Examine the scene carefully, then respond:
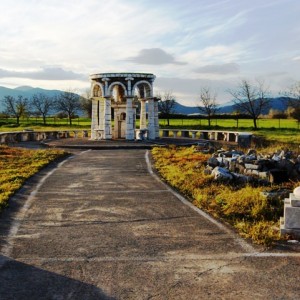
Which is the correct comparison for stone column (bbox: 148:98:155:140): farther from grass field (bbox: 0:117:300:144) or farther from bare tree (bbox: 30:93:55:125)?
bare tree (bbox: 30:93:55:125)

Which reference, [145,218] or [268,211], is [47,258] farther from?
[268,211]

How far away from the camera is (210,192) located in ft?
40.0

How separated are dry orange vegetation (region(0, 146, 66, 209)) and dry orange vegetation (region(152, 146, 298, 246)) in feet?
16.1

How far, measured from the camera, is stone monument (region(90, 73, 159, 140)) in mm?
31969

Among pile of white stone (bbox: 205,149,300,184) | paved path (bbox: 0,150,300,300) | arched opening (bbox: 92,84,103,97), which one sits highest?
arched opening (bbox: 92,84,103,97)

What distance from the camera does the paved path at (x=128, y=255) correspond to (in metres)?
5.95

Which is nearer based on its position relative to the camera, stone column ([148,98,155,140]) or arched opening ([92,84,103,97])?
arched opening ([92,84,103,97])

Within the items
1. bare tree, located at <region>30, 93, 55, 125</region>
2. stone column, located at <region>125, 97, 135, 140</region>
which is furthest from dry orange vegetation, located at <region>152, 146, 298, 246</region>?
bare tree, located at <region>30, 93, 55, 125</region>

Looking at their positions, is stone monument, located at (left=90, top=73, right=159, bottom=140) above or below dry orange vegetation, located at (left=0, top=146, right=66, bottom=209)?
above

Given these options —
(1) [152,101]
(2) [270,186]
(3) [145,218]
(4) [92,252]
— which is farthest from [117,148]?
(4) [92,252]

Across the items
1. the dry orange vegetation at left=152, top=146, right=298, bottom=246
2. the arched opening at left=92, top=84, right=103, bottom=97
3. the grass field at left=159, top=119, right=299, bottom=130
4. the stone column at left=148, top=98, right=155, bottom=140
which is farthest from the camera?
the grass field at left=159, top=119, right=299, bottom=130

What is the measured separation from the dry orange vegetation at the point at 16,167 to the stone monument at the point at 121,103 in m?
9.78

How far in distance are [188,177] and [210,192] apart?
7.71 ft

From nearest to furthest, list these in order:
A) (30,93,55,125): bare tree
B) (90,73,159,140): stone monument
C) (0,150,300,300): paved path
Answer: (0,150,300,300): paved path < (90,73,159,140): stone monument < (30,93,55,125): bare tree
